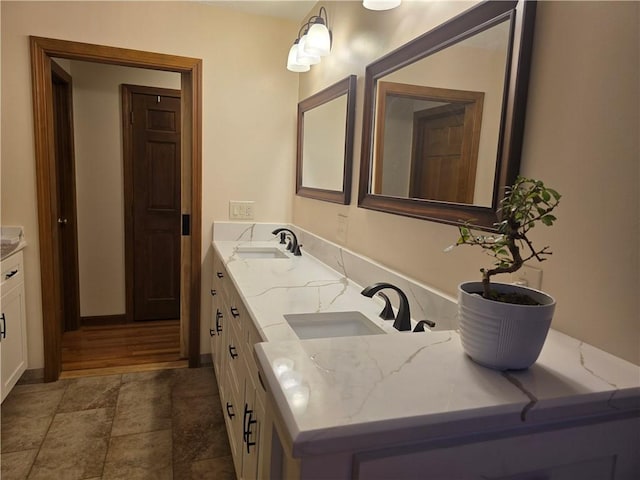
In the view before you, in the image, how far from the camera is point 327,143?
7.55 feet

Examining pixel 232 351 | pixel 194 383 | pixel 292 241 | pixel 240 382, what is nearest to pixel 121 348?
pixel 194 383

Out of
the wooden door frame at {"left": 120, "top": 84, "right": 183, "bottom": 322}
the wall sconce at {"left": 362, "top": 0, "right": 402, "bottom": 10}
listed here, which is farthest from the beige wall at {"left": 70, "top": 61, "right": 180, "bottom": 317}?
the wall sconce at {"left": 362, "top": 0, "right": 402, "bottom": 10}

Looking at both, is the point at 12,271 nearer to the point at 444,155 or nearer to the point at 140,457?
the point at 140,457

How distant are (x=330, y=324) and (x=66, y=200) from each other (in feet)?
9.37

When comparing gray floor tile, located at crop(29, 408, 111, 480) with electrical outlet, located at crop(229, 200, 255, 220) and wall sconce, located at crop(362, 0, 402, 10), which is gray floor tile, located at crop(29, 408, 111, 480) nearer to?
electrical outlet, located at crop(229, 200, 255, 220)

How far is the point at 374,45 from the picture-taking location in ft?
5.83

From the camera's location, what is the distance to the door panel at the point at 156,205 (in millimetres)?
3537

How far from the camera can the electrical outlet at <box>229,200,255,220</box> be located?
283cm

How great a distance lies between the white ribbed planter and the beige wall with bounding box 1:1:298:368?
7.33 ft

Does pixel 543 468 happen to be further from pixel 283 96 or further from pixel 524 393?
pixel 283 96

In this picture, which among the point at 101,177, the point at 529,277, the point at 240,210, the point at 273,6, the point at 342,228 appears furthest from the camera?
the point at 101,177

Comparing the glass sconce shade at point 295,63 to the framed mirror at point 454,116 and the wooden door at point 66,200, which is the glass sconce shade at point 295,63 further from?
the wooden door at point 66,200

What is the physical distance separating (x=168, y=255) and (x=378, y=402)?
340 cm

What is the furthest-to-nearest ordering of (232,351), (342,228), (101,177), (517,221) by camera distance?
(101,177)
(342,228)
(232,351)
(517,221)
